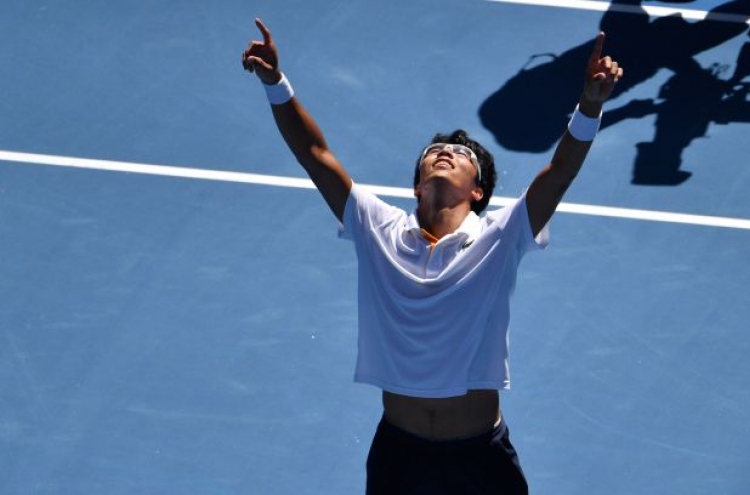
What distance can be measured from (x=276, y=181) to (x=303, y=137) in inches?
133

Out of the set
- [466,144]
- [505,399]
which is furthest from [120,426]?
[466,144]

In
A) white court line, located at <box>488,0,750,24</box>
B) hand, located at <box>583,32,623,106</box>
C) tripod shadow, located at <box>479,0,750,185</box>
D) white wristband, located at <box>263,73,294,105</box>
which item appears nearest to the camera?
hand, located at <box>583,32,623,106</box>

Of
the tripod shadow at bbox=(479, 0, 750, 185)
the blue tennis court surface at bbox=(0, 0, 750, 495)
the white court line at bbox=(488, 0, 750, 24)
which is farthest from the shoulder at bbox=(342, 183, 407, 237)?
the white court line at bbox=(488, 0, 750, 24)

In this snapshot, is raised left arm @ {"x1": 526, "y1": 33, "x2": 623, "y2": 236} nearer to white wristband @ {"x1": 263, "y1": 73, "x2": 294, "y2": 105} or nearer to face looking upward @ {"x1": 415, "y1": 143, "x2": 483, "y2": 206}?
face looking upward @ {"x1": 415, "y1": 143, "x2": 483, "y2": 206}

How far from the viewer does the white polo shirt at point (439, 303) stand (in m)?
6.59

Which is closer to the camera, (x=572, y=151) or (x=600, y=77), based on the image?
(x=600, y=77)

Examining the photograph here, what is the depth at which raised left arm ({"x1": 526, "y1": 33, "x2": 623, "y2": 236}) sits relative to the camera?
6340 mm

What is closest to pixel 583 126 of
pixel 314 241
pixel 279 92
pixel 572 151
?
pixel 572 151

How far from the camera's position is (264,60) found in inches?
272

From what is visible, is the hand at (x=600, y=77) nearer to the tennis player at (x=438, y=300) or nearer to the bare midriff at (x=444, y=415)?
the tennis player at (x=438, y=300)

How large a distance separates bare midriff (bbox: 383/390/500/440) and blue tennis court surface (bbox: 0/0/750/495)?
70.6 inches

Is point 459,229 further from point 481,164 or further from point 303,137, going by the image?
point 303,137

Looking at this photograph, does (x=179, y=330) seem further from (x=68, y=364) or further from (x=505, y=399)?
(x=505, y=399)

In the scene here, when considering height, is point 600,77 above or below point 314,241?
above
